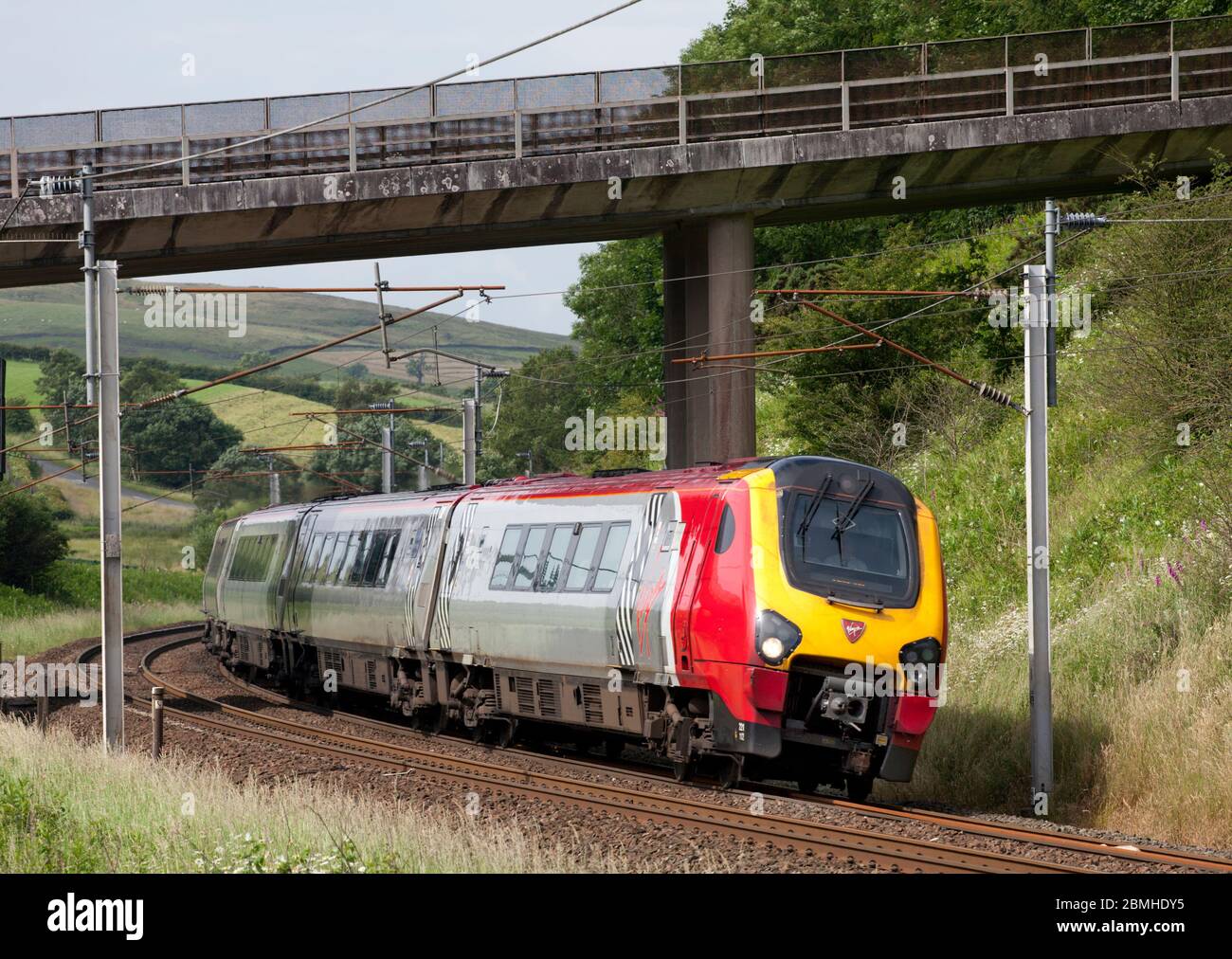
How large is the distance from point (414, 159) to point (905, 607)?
1461 centimetres

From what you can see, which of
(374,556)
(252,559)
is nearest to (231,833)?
(374,556)

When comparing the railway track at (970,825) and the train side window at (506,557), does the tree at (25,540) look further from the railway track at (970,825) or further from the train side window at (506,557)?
the railway track at (970,825)

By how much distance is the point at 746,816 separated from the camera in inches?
515

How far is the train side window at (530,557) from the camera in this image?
700 inches

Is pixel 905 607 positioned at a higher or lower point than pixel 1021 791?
higher

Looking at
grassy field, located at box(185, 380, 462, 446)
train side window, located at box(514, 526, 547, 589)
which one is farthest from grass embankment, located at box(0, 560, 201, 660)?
grassy field, located at box(185, 380, 462, 446)

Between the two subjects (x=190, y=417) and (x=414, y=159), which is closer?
(x=414, y=159)

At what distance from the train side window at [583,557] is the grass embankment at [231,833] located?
3250 mm

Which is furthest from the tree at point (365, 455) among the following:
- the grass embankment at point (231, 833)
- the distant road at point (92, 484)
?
the grass embankment at point (231, 833)

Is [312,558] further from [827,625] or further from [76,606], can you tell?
[76,606]

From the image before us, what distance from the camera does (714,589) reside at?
14.5 meters

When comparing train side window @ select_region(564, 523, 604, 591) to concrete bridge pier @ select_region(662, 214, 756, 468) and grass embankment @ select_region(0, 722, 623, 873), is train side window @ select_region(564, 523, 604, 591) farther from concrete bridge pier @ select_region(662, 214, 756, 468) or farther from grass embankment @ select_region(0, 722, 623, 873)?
concrete bridge pier @ select_region(662, 214, 756, 468)

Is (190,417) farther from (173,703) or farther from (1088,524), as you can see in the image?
(1088,524)
